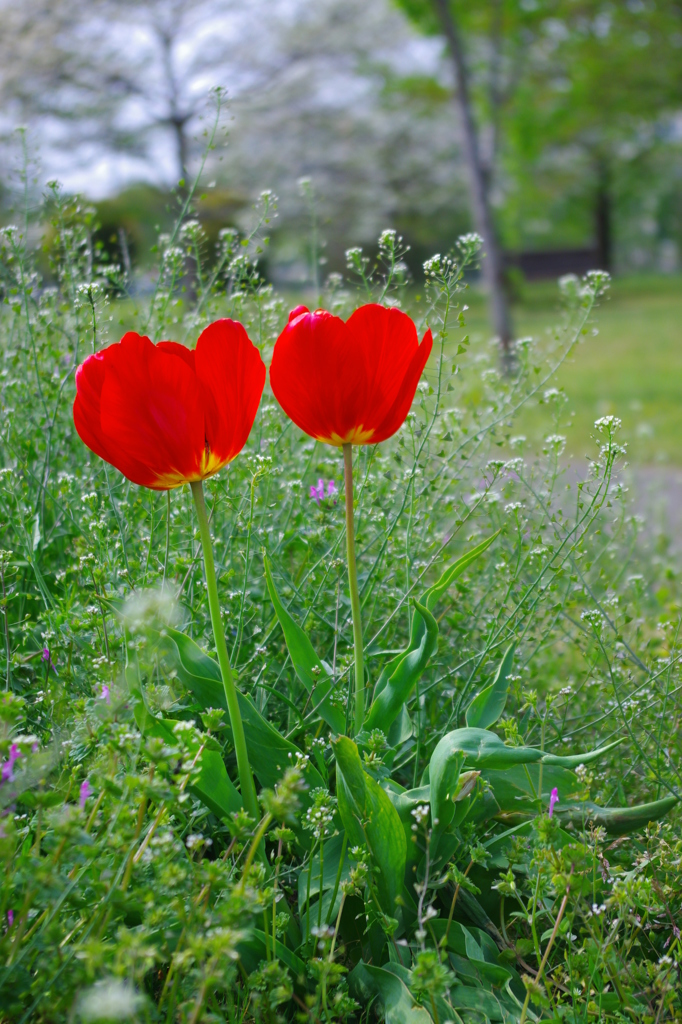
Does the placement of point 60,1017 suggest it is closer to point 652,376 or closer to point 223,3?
point 652,376

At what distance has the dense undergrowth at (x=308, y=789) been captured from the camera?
1.00m

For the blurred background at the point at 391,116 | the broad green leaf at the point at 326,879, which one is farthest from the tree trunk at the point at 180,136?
the broad green leaf at the point at 326,879

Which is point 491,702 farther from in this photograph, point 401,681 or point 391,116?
point 391,116

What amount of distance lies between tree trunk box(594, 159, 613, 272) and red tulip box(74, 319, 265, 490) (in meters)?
34.2

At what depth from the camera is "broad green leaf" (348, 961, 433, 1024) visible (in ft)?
3.60

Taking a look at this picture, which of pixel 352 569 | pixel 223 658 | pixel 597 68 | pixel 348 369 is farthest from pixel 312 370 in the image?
pixel 597 68

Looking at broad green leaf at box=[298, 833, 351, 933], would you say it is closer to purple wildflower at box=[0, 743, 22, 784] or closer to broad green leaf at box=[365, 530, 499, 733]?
broad green leaf at box=[365, 530, 499, 733]

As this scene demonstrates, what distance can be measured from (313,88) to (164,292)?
17.9m

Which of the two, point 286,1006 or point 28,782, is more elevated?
point 28,782

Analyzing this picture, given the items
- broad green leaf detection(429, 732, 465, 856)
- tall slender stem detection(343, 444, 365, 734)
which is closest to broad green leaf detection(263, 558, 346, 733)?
tall slender stem detection(343, 444, 365, 734)

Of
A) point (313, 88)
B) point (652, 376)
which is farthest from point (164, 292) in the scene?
point (313, 88)

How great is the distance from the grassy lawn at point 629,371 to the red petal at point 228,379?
36.5 inches

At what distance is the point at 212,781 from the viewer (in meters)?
1.22

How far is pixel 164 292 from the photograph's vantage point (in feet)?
8.11
